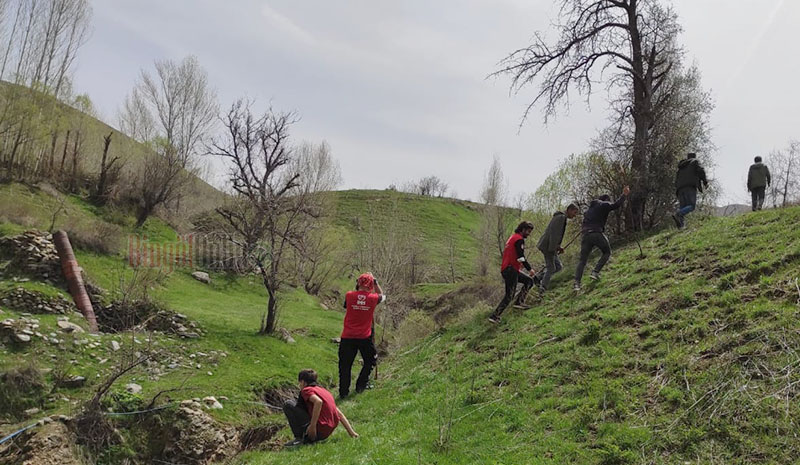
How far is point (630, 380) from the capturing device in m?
6.16

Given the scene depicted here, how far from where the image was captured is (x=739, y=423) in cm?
459

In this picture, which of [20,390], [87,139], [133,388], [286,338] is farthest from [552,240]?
[87,139]

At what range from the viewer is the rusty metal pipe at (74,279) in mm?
13539

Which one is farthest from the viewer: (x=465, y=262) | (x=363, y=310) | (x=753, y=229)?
(x=465, y=262)

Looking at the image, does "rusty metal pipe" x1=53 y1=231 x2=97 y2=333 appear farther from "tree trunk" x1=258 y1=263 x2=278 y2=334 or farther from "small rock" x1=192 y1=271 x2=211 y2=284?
"small rock" x1=192 y1=271 x2=211 y2=284

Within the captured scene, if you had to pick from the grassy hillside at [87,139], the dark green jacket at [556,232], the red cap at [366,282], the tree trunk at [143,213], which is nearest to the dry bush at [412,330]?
the dark green jacket at [556,232]

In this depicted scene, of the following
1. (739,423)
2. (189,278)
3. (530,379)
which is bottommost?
(189,278)

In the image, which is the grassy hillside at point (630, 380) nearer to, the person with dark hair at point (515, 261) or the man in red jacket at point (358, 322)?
the person with dark hair at point (515, 261)

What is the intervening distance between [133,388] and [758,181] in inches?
759

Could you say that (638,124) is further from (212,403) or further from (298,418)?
(212,403)

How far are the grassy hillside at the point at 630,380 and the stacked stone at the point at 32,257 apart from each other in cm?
1061

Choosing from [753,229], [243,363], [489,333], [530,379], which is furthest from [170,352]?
[753,229]

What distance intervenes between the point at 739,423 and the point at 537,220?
27.6m

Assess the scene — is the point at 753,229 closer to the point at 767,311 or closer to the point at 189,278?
the point at 767,311
